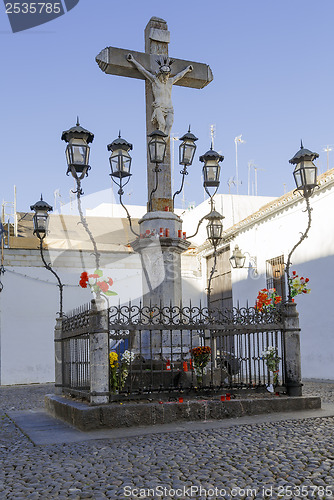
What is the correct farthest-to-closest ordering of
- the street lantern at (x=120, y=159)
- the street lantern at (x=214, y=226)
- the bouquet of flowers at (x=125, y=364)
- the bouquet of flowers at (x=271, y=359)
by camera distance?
the street lantern at (x=214, y=226) → the street lantern at (x=120, y=159) → the bouquet of flowers at (x=271, y=359) → the bouquet of flowers at (x=125, y=364)

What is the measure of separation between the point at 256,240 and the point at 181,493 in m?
14.2

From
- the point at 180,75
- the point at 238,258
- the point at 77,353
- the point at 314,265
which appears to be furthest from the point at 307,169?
the point at 238,258

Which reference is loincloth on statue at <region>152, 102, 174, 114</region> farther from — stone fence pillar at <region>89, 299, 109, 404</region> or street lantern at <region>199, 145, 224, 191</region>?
stone fence pillar at <region>89, 299, 109, 404</region>

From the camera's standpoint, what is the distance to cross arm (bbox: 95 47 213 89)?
932 cm

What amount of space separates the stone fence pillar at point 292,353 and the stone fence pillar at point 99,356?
8.60ft

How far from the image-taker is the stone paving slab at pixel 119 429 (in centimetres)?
587

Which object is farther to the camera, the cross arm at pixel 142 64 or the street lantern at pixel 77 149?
the cross arm at pixel 142 64

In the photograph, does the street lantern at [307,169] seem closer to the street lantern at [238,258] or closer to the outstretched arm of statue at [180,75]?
the outstretched arm of statue at [180,75]

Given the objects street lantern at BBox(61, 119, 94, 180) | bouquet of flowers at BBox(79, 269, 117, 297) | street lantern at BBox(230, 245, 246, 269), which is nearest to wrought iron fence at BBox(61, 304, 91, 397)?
bouquet of flowers at BBox(79, 269, 117, 297)

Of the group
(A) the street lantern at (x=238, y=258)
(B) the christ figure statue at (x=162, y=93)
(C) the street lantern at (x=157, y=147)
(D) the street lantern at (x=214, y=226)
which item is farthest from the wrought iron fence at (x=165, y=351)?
(A) the street lantern at (x=238, y=258)

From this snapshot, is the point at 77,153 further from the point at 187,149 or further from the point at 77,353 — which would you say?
the point at 77,353

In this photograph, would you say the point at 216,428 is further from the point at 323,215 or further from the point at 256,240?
the point at 256,240

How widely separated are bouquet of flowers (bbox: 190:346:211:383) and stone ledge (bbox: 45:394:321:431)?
2.39 feet

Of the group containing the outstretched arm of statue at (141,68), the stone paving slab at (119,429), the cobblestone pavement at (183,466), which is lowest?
the stone paving slab at (119,429)
